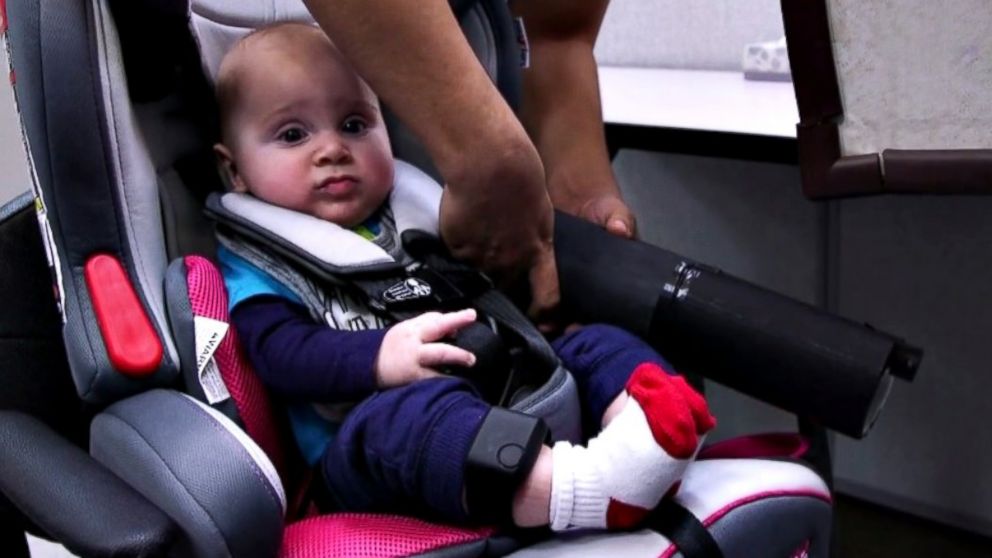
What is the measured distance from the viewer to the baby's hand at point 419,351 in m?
0.87

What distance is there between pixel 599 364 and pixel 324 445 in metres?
0.23

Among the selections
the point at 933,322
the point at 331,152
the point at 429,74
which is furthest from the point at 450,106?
the point at 933,322

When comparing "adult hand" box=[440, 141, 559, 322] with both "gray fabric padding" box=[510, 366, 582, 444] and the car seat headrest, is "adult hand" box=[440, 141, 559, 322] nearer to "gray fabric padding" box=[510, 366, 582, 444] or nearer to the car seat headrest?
"gray fabric padding" box=[510, 366, 582, 444]

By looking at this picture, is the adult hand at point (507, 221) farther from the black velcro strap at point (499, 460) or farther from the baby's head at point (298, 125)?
the black velcro strap at point (499, 460)

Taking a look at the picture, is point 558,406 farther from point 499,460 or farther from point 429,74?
point 429,74

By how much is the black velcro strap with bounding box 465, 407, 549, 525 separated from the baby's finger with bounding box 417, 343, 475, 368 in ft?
0.27

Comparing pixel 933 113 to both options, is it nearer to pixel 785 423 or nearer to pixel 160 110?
pixel 160 110

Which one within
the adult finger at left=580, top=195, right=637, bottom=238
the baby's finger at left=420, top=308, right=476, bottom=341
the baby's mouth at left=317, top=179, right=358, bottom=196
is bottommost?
the adult finger at left=580, top=195, right=637, bottom=238

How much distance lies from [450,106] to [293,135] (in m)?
0.19

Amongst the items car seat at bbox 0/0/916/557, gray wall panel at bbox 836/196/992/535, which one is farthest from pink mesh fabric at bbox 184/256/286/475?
gray wall panel at bbox 836/196/992/535

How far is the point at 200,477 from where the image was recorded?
74cm

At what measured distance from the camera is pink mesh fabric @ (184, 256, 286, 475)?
0.92 meters

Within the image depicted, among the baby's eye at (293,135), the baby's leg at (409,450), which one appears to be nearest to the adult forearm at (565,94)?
the baby's eye at (293,135)

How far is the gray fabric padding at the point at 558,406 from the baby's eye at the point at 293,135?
310 millimetres
